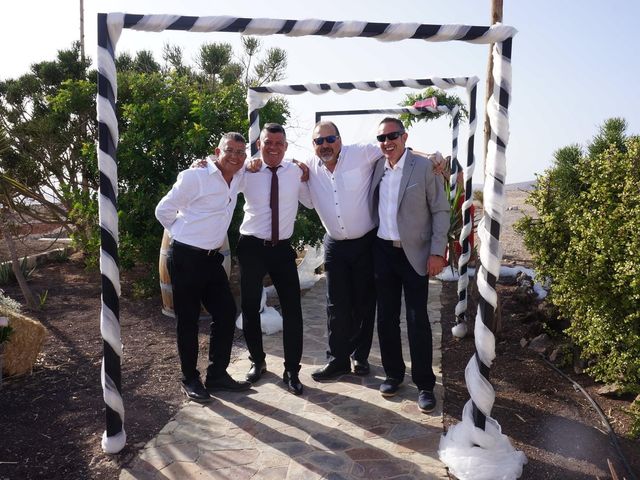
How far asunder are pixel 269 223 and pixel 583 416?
2749 millimetres

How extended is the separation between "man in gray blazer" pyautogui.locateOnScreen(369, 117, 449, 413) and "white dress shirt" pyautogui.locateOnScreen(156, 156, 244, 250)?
47.2 inches

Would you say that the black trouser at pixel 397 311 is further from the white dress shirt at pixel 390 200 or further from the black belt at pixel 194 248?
the black belt at pixel 194 248

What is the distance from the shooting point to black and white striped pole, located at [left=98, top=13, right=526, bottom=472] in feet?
11.0

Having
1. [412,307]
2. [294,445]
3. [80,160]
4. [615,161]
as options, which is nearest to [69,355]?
[294,445]

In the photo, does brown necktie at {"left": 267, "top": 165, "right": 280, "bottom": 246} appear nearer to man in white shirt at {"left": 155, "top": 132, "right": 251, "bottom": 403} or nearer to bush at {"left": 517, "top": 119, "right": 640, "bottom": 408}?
man in white shirt at {"left": 155, "top": 132, "right": 251, "bottom": 403}

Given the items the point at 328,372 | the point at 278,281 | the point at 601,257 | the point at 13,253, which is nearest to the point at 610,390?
the point at 601,257

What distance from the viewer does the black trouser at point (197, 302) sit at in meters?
4.31

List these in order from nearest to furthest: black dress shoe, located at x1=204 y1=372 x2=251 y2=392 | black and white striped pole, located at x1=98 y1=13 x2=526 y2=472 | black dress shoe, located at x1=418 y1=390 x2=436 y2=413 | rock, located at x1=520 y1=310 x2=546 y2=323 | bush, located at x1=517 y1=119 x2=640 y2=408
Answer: black and white striped pole, located at x1=98 y1=13 x2=526 y2=472
bush, located at x1=517 y1=119 x2=640 y2=408
black dress shoe, located at x1=418 y1=390 x2=436 y2=413
black dress shoe, located at x1=204 y1=372 x2=251 y2=392
rock, located at x1=520 y1=310 x2=546 y2=323

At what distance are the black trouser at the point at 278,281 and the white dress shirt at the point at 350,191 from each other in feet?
1.52

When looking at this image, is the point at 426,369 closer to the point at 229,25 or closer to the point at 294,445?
the point at 294,445

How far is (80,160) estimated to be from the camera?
1132cm

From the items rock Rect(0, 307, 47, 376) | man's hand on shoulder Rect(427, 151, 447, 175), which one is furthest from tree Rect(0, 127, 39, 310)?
man's hand on shoulder Rect(427, 151, 447, 175)

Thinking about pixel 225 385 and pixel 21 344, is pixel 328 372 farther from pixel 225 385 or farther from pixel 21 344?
pixel 21 344

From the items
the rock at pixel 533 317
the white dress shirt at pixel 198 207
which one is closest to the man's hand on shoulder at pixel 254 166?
the white dress shirt at pixel 198 207
